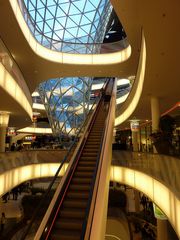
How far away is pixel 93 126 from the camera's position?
1914cm

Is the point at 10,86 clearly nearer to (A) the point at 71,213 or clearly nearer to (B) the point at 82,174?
(B) the point at 82,174

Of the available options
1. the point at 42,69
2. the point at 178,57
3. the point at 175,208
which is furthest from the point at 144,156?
the point at 42,69

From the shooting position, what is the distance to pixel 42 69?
24734 mm

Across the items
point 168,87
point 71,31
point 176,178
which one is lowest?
point 176,178

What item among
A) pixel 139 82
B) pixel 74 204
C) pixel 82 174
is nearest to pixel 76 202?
pixel 74 204

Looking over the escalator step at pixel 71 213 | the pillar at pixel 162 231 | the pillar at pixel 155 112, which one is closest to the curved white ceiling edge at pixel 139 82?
the pillar at pixel 155 112

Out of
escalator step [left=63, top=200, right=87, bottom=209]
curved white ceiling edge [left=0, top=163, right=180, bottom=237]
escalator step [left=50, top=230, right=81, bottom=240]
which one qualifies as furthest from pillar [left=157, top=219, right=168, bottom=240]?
escalator step [left=50, top=230, right=81, bottom=240]

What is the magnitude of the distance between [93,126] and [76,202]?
1007 centimetres

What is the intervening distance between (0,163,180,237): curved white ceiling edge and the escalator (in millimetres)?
1023

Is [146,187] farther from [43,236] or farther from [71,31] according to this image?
[71,31]

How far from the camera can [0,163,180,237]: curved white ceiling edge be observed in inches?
424

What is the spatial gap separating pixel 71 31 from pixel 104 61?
50.5 feet

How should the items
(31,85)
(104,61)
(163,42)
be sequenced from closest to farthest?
(163,42), (104,61), (31,85)

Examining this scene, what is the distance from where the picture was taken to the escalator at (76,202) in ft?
Result: 25.5
